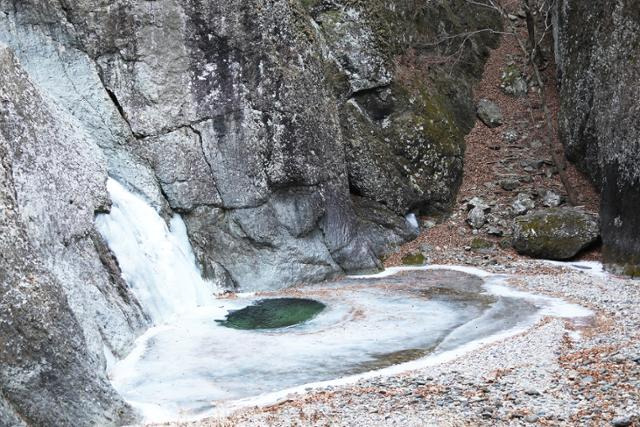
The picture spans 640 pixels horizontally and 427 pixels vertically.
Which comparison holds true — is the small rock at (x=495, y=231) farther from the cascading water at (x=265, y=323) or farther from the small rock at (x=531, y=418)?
the small rock at (x=531, y=418)

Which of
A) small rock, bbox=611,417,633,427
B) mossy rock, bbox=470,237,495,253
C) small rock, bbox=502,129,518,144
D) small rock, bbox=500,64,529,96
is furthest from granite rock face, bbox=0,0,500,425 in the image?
small rock, bbox=611,417,633,427

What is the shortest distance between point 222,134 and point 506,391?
12.4 m

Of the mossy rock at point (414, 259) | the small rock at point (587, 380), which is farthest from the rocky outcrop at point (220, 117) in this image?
the small rock at point (587, 380)

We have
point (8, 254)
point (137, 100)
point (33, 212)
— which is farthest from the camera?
point (137, 100)

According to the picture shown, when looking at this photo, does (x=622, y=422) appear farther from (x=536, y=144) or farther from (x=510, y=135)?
(x=510, y=135)

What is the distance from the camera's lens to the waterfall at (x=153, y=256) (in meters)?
15.3

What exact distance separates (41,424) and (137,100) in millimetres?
11694

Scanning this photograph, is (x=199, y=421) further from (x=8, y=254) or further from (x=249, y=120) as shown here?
(x=249, y=120)

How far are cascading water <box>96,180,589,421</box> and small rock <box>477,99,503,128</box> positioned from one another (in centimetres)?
909

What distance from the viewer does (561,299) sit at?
51.0ft

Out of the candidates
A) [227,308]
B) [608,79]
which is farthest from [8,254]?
[608,79]

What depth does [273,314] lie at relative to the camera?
622 inches

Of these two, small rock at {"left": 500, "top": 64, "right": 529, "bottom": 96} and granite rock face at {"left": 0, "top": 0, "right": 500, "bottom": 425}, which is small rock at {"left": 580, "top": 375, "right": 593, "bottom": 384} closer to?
granite rock face at {"left": 0, "top": 0, "right": 500, "bottom": 425}

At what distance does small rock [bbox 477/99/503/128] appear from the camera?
27.1 meters
